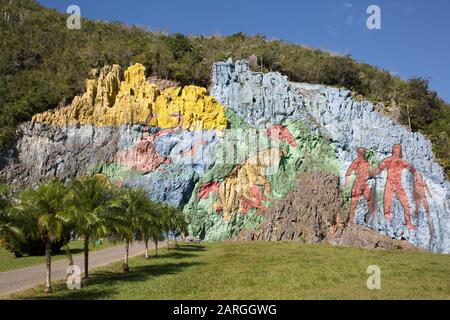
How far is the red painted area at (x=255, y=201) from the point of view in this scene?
56.0 meters

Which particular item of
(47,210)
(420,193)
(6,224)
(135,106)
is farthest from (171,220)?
(420,193)

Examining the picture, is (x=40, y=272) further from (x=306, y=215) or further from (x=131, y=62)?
(x=131, y=62)

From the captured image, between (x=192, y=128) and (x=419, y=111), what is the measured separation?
3450 centimetres

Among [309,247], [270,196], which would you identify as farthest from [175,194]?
[309,247]

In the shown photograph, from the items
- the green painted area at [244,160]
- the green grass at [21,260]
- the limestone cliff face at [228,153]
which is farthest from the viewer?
the green painted area at [244,160]

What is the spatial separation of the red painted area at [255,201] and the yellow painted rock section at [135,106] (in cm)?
952

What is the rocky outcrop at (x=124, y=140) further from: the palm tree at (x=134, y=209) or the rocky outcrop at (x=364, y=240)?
the palm tree at (x=134, y=209)

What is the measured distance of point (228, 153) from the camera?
57.8 meters

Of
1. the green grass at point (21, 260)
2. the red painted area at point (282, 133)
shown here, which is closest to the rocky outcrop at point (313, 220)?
the red painted area at point (282, 133)

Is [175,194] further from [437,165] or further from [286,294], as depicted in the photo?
[286,294]

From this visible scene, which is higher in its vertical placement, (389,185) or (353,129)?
(353,129)

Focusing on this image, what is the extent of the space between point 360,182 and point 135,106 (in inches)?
1204

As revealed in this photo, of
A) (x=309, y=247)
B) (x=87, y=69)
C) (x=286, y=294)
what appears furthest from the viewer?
(x=87, y=69)
